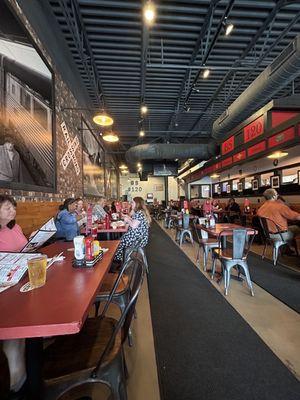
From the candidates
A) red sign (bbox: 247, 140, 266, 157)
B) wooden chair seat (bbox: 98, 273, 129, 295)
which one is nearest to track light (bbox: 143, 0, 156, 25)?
wooden chair seat (bbox: 98, 273, 129, 295)

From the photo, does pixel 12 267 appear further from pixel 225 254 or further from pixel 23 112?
pixel 225 254

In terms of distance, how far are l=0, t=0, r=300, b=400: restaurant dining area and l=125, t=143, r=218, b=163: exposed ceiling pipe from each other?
5.93ft

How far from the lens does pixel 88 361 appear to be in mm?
1255

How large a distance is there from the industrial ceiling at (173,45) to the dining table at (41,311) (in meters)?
4.13

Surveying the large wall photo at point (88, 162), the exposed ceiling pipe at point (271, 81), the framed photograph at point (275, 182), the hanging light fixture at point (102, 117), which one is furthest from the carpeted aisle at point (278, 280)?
the large wall photo at point (88, 162)

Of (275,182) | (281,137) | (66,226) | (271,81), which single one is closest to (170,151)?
(275,182)

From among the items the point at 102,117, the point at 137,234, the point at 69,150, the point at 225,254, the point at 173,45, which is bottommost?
the point at 225,254

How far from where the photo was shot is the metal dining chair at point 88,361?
1144mm

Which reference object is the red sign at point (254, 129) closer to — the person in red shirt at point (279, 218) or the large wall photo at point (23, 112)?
the person in red shirt at point (279, 218)

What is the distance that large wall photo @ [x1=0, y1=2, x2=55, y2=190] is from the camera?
2650mm

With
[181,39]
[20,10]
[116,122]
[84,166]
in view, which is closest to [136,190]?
[116,122]

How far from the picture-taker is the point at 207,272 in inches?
179

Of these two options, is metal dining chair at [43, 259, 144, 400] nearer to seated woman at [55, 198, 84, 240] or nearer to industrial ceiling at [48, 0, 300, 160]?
seated woman at [55, 198, 84, 240]

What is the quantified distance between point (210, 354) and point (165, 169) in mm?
11939
